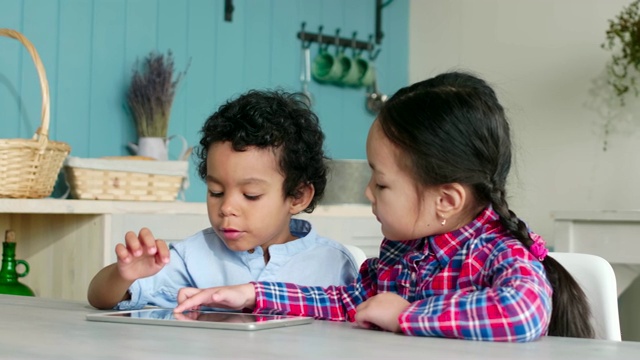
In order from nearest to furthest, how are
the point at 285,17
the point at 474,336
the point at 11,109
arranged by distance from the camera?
the point at 474,336 → the point at 11,109 → the point at 285,17

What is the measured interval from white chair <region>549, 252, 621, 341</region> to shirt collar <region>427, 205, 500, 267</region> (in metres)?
0.19

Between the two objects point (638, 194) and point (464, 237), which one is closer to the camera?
point (464, 237)

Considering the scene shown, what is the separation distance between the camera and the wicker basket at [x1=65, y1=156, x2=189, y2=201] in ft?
7.98

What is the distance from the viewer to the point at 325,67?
3396 millimetres

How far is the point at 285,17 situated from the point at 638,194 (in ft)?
4.32

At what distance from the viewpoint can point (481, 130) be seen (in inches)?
42.9

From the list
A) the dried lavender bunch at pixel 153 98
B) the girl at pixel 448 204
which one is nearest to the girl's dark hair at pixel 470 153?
the girl at pixel 448 204

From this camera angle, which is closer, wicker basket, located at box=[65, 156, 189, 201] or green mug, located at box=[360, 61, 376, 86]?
wicker basket, located at box=[65, 156, 189, 201]

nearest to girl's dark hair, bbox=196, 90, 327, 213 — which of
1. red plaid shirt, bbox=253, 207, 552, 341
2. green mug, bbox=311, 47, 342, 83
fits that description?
red plaid shirt, bbox=253, 207, 552, 341

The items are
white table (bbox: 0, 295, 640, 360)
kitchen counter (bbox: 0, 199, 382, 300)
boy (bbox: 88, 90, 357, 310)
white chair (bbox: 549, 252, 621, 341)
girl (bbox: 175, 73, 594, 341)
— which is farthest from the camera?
Answer: kitchen counter (bbox: 0, 199, 382, 300)

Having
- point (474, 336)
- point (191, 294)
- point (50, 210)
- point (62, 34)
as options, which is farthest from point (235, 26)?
point (474, 336)

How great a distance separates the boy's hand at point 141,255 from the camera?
112cm

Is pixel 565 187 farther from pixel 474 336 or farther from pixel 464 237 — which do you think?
pixel 474 336

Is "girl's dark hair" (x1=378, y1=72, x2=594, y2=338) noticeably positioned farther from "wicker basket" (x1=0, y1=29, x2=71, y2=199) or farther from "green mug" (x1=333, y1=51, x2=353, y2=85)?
"green mug" (x1=333, y1=51, x2=353, y2=85)
